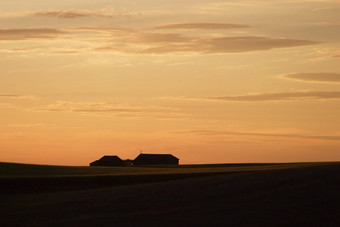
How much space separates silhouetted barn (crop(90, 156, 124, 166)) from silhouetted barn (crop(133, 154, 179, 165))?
349cm

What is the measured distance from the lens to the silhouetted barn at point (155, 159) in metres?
132

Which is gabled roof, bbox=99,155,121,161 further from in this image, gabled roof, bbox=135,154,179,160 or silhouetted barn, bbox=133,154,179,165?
gabled roof, bbox=135,154,179,160

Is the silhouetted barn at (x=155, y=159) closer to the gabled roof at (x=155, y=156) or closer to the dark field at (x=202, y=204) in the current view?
the gabled roof at (x=155, y=156)

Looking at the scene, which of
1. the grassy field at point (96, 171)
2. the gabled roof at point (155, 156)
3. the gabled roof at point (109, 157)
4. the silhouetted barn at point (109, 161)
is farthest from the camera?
the gabled roof at point (155, 156)

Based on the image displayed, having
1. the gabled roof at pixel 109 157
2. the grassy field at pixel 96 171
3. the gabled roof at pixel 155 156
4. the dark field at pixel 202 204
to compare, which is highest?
the gabled roof at pixel 155 156

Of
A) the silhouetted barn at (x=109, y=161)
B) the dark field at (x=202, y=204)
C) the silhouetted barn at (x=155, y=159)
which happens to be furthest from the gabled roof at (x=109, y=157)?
the dark field at (x=202, y=204)

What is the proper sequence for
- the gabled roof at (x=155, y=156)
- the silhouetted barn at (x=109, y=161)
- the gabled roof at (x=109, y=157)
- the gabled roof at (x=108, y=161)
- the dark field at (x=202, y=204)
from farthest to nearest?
the gabled roof at (x=155, y=156) < the gabled roof at (x=109, y=157) < the gabled roof at (x=108, y=161) < the silhouetted barn at (x=109, y=161) < the dark field at (x=202, y=204)

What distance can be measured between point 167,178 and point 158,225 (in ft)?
69.6

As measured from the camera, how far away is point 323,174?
31.4 m

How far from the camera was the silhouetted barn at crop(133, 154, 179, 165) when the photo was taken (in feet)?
431

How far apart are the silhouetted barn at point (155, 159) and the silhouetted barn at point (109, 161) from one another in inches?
138

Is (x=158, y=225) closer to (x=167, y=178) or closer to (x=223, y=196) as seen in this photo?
(x=223, y=196)

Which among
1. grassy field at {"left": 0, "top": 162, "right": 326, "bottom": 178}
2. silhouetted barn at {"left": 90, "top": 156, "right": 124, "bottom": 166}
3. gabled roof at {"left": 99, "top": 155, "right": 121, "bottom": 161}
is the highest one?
gabled roof at {"left": 99, "top": 155, "right": 121, "bottom": 161}

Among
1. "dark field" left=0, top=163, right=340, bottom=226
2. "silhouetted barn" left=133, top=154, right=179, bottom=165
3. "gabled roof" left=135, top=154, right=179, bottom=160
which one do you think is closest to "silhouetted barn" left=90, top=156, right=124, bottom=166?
"silhouetted barn" left=133, top=154, right=179, bottom=165
